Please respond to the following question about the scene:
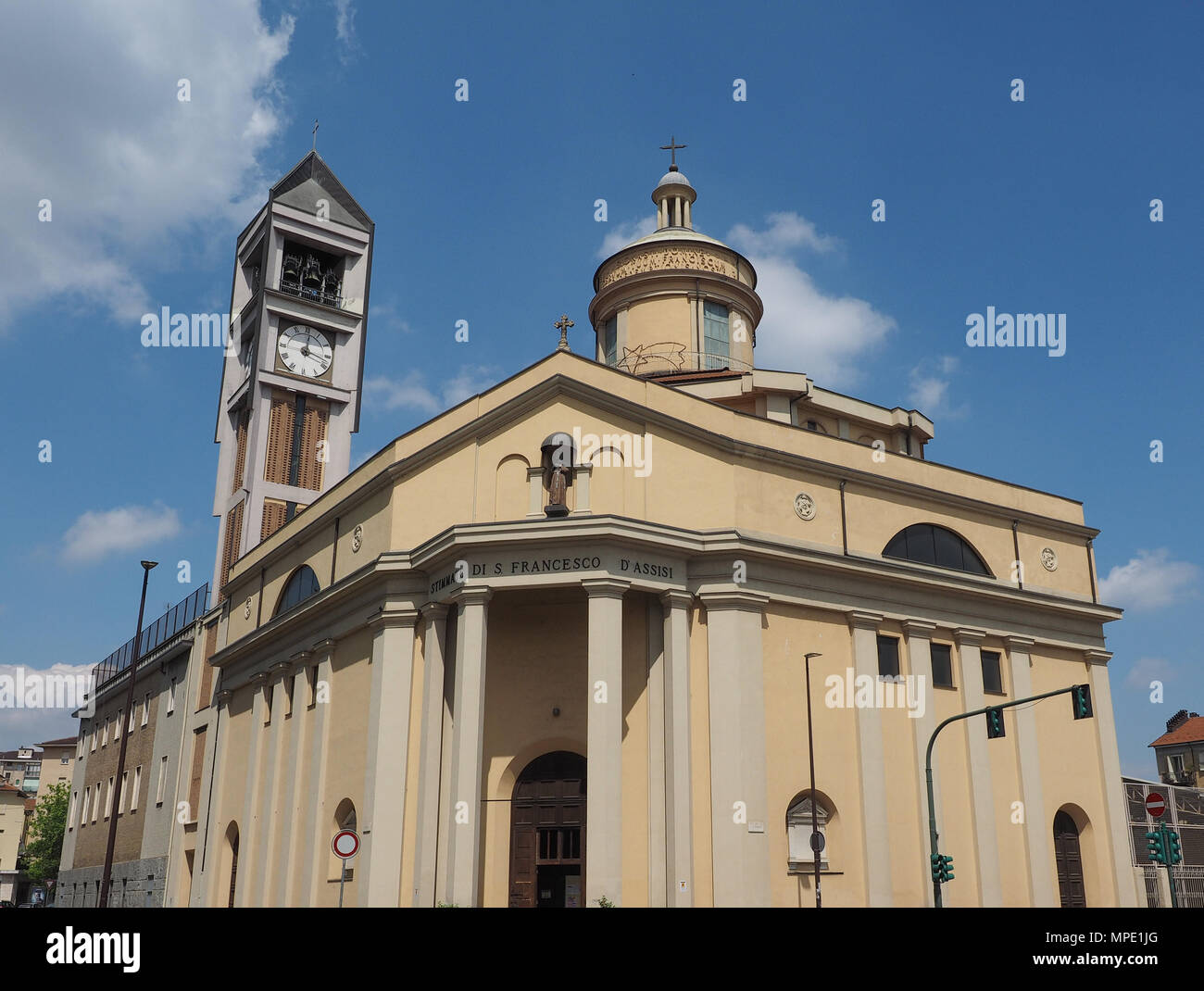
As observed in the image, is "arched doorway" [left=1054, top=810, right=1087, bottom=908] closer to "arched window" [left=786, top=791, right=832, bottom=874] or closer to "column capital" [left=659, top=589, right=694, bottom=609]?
"arched window" [left=786, top=791, right=832, bottom=874]

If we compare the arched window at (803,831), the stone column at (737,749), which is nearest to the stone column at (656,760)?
the stone column at (737,749)

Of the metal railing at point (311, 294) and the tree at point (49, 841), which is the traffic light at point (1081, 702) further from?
the tree at point (49, 841)

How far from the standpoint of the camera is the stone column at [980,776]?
27109mm

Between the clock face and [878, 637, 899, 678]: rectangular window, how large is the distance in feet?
91.6

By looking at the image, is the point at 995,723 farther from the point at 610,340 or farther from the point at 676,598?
the point at 610,340

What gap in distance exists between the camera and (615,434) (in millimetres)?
27094

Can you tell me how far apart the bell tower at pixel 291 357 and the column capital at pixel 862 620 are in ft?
80.5

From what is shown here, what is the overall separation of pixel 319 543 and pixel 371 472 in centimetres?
419

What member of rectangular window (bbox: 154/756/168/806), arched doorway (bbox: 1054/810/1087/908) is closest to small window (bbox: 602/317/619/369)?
arched doorway (bbox: 1054/810/1087/908)

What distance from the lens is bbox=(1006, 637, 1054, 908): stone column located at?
28094 millimetres

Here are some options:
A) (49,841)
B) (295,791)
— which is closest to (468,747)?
(295,791)

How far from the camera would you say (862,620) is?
27.4 m

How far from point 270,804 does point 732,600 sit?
16561 mm

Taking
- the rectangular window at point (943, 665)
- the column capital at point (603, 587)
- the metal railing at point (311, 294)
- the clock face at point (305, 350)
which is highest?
the metal railing at point (311, 294)
